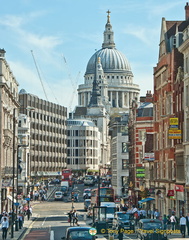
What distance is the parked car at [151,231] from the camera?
1866 inches

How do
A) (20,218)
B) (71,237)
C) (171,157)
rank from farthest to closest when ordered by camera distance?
1. (171,157)
2. (20,218)
3. (71,237)

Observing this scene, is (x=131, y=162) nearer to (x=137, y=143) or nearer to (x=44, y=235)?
(x=137, y=143)

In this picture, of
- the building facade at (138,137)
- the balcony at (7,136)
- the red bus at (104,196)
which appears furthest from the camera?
the building facade at (138,137)

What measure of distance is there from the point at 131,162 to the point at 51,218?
1004 inches

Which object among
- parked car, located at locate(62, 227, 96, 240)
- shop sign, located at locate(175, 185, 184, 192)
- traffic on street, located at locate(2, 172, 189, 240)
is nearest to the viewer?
parked car, located at locate(62, 227, 96, 240)

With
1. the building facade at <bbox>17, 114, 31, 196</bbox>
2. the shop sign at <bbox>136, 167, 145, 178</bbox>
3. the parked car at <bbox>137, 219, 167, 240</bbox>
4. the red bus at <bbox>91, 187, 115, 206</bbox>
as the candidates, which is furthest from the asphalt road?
the shop sign at <bbox>136, 167, 145, 178</bbox>

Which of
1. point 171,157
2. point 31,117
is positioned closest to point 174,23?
point 171,157

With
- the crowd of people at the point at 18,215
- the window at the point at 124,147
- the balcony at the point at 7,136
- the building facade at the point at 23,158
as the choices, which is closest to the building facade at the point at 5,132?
the balcony at the point at 7,136

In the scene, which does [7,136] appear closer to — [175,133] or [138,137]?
[175,133]

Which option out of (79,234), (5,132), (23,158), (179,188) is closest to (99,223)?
(179,188)

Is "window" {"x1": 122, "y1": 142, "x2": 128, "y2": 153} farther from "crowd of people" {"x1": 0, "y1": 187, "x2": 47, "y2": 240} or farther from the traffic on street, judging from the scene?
"crowd of people" {"x1": 0, "y1": 187, "x2": 47, "y2": 240}

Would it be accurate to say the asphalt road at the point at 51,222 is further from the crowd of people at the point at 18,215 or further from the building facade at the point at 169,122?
the building facade at the point at 169,122

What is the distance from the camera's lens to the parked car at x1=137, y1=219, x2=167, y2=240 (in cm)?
4741

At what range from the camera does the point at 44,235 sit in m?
60.3
